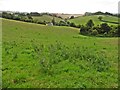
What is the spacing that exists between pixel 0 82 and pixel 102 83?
189 inches

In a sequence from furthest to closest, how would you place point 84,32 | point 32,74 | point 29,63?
point 84,32, point 29,63, point 32,74

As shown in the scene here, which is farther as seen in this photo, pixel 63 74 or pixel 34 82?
pixel 63 74

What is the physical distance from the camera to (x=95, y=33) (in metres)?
→ 73.4

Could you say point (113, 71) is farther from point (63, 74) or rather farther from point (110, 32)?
point (110, 32)

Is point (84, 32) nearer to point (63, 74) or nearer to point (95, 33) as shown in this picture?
point (95, 33)

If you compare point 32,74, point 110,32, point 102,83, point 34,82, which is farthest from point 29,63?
point 110,32

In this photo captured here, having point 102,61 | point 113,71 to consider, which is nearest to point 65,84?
point 113,71

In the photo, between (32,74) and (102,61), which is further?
(102,61)

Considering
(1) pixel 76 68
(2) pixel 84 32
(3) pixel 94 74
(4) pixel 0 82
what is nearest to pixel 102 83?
(3) pixel 94 74

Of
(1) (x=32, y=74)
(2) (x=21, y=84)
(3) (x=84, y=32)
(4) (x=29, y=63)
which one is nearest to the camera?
(2) (x=21, y=84)

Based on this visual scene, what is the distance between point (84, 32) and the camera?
7306cm

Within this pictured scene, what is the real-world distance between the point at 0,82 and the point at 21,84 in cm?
97

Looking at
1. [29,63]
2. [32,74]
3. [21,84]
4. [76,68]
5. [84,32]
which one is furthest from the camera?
[84,32]

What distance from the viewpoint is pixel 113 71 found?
15242 millimetres
